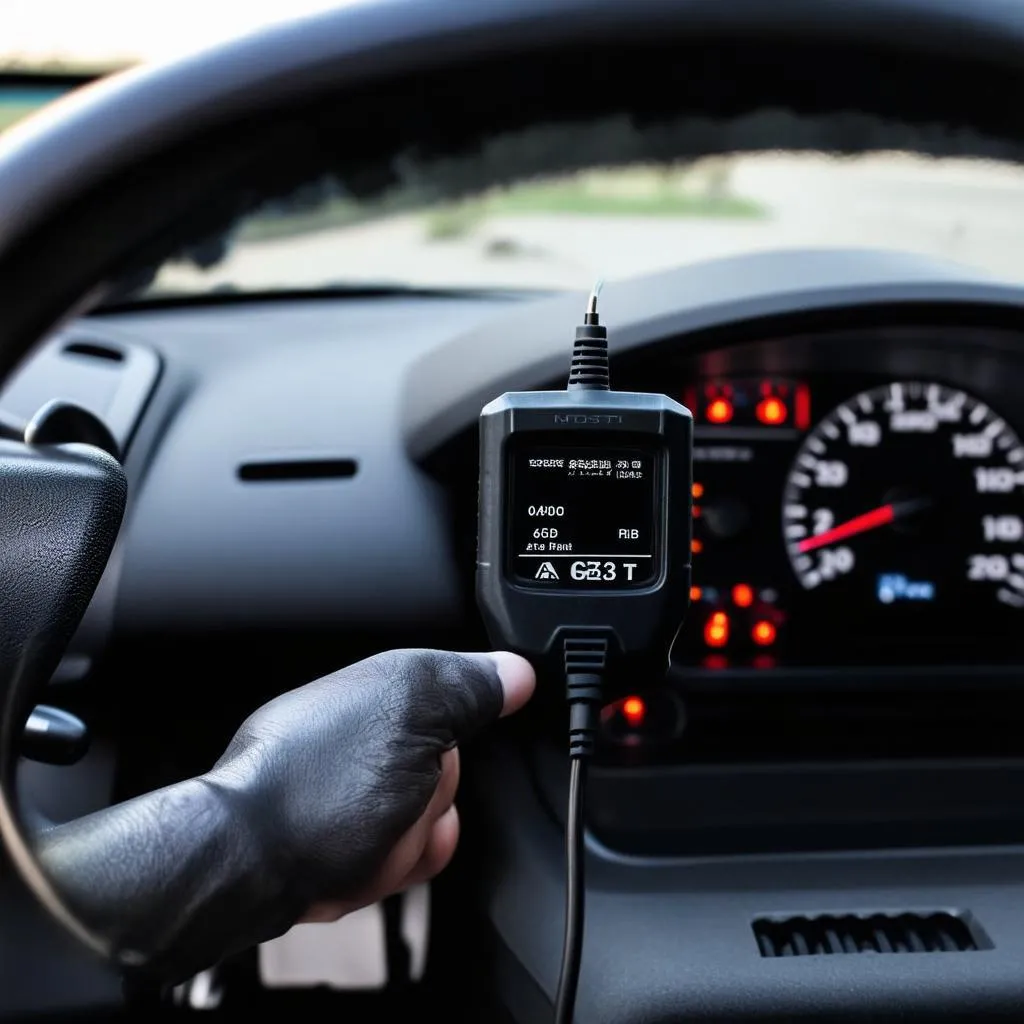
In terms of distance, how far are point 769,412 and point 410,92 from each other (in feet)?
3.77

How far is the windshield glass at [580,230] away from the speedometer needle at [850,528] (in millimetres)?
395

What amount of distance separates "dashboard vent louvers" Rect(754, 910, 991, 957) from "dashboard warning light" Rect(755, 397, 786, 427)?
24.3 inches

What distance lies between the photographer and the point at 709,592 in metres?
1.63

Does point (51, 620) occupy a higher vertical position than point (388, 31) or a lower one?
lower

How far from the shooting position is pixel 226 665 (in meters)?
1.46

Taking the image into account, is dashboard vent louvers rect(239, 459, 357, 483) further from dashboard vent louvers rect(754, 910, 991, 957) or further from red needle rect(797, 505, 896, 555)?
dashboard vent louvers rect(754, 910, 991, 957)

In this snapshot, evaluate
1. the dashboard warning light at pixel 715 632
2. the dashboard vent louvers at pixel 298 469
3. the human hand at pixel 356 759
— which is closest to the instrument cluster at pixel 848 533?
the dashboard warning light at pixel 715 632

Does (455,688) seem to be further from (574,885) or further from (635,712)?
(635,712)

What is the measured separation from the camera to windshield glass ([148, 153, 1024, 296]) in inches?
74.1

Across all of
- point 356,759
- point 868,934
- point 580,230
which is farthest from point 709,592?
point 356,759

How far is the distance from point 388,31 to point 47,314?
20 cm

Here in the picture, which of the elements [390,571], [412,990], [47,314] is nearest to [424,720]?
[47,314]

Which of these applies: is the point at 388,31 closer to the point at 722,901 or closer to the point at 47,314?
the point at 47,314

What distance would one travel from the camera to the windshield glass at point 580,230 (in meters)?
1.88
